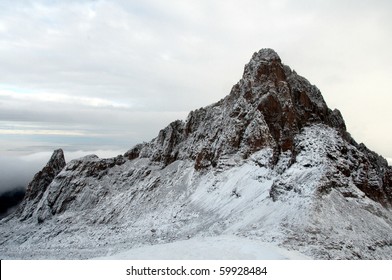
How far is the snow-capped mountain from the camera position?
50.7 metres

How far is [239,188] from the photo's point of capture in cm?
6581

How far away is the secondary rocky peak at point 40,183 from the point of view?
349ft

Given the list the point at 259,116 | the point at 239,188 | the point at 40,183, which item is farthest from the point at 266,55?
the point at 40,183

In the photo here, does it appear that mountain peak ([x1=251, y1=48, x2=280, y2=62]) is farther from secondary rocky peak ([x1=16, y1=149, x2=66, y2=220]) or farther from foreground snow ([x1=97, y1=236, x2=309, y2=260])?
secondary rocky peak ([x1=16, y1=149, x2=66, y2=220])

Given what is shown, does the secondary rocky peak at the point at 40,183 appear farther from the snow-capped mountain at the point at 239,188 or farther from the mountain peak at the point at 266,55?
the mountain peak at the point at 266,55

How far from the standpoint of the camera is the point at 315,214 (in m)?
49.7

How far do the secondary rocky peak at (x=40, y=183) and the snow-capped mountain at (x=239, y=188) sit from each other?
147 centimetres

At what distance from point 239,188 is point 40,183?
7031 centimetres

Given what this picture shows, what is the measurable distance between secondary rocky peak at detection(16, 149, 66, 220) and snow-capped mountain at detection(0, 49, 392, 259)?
1473mm

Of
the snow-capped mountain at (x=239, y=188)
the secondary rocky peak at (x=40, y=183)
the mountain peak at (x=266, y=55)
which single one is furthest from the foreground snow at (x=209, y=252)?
the secondary rocky peak at (x=40, y=183)

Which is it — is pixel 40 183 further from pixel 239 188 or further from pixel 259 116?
pixel 259 116

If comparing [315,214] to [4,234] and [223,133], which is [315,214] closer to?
[223,133]
